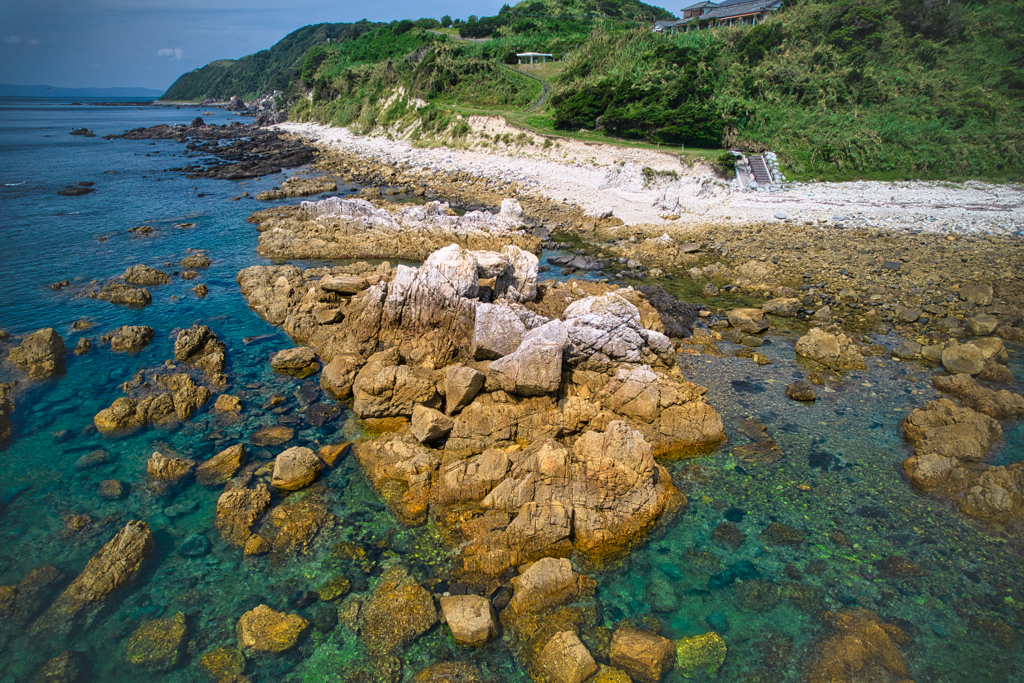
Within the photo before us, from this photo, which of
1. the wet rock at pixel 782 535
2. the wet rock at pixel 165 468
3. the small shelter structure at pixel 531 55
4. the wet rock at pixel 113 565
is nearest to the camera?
the wet rock at pixel 113 565

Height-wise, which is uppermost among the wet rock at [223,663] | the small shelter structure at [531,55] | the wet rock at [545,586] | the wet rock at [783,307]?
the small shelter structure at [531,55]

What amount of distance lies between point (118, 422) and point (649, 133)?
33960 mm

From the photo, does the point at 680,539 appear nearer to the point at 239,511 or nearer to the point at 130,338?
the point at 239,511

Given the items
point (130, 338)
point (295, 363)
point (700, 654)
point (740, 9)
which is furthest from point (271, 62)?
point (700, 654)

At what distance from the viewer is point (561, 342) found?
13789 millimetres

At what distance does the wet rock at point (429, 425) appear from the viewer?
11.9 metres

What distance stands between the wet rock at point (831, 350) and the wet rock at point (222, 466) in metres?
15.8

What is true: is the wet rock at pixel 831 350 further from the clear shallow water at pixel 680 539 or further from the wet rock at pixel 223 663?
the wet rock at pixel 223 663

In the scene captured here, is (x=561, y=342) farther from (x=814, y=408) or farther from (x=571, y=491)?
(x=814, y=408)

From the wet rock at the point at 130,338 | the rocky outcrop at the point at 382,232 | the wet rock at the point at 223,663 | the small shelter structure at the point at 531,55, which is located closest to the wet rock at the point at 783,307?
the rocky outcrop at the point at 382,232

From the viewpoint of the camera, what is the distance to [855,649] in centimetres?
764

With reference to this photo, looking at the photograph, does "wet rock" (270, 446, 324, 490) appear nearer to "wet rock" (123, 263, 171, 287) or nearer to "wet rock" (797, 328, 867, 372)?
"wet rock" (797, 328, 867, 372)

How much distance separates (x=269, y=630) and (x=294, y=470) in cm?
350

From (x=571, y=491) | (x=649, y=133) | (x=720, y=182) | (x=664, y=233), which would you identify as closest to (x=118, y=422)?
(x=571, y=491)
